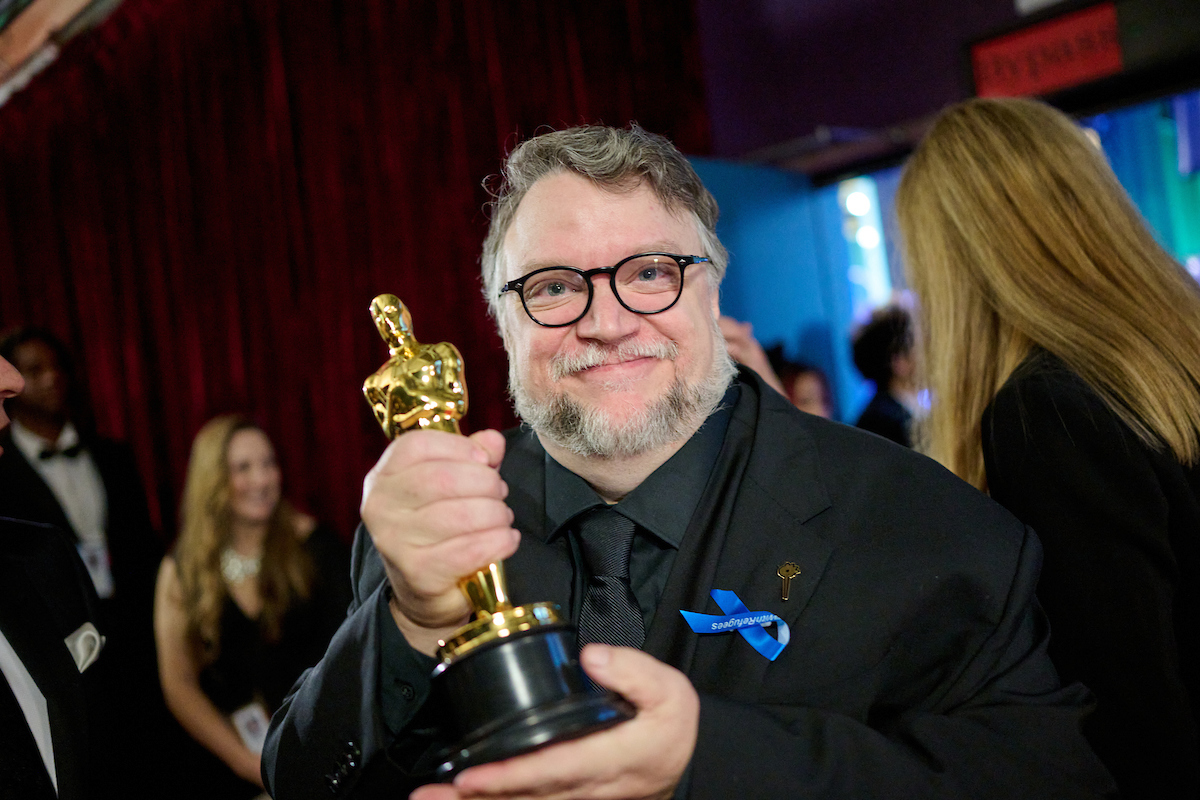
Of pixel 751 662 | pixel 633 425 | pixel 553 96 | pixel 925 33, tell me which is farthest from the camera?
pixel 553 96

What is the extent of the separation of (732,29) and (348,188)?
2.36 meters

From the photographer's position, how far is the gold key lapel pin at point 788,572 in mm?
1372

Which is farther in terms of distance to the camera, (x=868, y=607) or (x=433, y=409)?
(x=868, y=607)

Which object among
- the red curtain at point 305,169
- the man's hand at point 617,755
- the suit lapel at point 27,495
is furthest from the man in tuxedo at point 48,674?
the red curtain at point 305,169

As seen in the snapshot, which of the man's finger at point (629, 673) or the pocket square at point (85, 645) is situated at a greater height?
the man's finger at point (629, 673)

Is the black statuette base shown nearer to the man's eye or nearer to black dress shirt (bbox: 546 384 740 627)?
black dress shirt (bbox: 546 384 740 627)

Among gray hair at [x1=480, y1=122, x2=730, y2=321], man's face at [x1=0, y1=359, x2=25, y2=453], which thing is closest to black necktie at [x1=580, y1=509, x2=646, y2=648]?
gray hair at [x1=480, y1=122, x2=730, y2=321]

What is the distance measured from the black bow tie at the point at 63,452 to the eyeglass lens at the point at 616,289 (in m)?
3.78

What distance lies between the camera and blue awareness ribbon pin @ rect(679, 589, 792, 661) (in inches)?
51.6

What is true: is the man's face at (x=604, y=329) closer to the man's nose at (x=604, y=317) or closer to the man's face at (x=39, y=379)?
the man's nose at (x=604, y=317)

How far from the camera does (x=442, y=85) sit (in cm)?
464

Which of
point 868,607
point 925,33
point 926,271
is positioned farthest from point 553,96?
point 868,607

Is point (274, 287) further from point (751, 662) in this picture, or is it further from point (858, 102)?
point (751, 662)

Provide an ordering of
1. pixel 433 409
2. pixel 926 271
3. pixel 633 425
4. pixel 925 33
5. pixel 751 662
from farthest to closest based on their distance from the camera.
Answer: pixel 925 33
pixel 926 271
pixel 633 425
pixel 751 662
pixel 433 409
